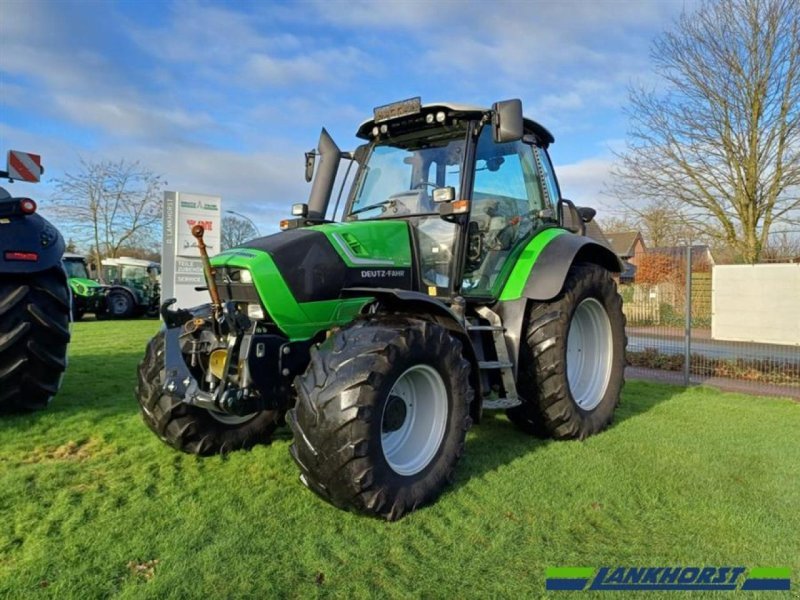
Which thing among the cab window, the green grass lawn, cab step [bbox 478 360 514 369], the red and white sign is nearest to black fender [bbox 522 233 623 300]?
the cab window

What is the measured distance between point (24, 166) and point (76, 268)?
15.4 meters

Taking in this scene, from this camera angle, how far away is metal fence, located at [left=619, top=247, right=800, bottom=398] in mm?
7320

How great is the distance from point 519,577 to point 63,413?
4.21m

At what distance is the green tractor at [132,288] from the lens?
62.5 ft

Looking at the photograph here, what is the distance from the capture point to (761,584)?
102 inches

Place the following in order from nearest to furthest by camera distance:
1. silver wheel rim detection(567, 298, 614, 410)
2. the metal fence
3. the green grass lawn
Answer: the green grass lawn < silver wheel rim detection(567, 298, 614, 410) < the metal fence

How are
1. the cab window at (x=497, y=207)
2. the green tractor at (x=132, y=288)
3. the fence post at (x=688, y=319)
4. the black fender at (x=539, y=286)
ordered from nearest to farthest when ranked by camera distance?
the black fender at (x=539, y=286) < the cab window at (x=497, y=207) < the fence post at (x=688, y=319) < the green tractor at (x=132, y=288)

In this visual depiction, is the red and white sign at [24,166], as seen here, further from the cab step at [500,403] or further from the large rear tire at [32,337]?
the cab step at [500,403]

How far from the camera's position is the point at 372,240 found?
390 cm

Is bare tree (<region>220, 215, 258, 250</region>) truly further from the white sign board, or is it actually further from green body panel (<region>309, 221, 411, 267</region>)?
green body panel (<region>309, 221, 411, 267</region>)

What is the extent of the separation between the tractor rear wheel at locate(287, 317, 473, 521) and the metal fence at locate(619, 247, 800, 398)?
5.27m

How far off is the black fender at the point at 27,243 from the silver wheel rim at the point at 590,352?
437 cm

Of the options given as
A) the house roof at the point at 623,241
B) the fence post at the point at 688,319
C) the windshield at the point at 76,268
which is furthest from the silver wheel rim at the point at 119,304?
the house roof at the point at 623,241

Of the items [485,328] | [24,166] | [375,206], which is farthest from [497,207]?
[24,166]
